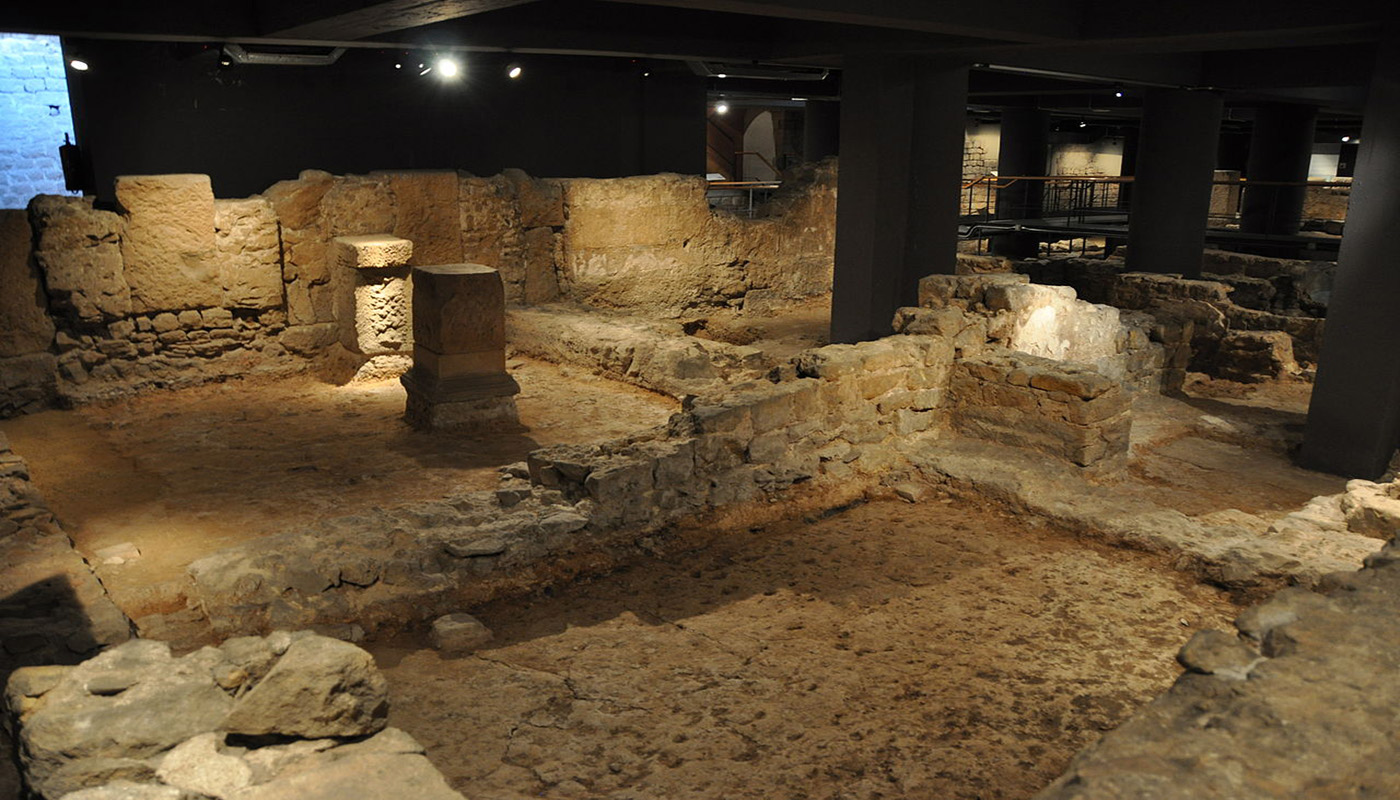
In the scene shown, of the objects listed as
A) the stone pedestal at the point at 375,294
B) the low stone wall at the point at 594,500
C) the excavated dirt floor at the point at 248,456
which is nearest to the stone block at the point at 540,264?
the excavated dirt floor at the point at 248,456

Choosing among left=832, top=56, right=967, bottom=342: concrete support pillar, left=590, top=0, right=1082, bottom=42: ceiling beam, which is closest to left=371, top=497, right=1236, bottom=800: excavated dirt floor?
left=590, top=0, right=1082, bottom=42: ceiling beam

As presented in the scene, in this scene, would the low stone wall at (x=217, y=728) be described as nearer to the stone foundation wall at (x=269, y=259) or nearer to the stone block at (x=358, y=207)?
the stone foundation wall at (x=269, y=259)

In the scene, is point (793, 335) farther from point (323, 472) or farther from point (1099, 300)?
point (323, 472)

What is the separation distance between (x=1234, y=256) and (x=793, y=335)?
23.5 feet

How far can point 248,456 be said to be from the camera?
6770 millimetres

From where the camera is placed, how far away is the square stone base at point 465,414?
7.35 metres

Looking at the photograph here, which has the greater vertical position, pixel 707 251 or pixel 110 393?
pixel 707 251

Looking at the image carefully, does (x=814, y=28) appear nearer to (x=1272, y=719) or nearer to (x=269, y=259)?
(x=269, y=259)

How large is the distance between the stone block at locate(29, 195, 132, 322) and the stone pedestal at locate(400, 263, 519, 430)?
2539 mm

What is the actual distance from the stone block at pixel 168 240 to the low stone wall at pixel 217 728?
6.58 meters

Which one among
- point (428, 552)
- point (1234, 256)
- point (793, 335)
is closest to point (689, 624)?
point (428, 552)

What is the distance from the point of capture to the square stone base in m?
7.35

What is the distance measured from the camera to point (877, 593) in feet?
14.3

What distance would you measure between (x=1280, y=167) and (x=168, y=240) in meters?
17.2
